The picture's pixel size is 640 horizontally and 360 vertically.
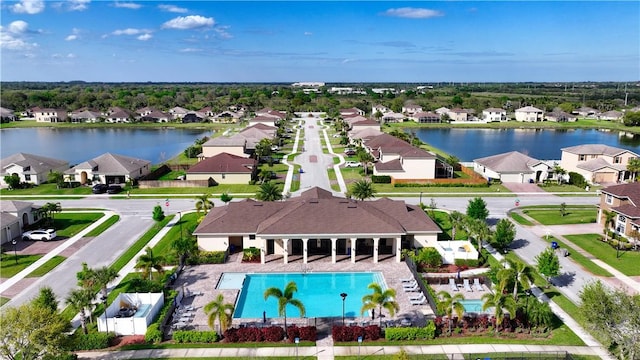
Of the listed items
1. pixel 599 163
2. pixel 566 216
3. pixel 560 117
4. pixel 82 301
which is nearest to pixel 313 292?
pixel 82 301

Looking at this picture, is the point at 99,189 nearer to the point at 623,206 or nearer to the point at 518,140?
the point at 623,206

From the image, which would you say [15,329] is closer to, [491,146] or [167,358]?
[167,358]

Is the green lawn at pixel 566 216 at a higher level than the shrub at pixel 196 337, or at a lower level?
higher

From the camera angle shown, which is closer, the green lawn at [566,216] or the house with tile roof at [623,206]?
the house with tile roof at [623,206]

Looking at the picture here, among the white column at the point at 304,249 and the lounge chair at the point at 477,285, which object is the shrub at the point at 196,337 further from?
the lounge chair at the point at 477,285

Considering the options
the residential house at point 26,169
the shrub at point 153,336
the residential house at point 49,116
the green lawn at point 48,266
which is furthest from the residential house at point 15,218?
the residential house at point 49,116

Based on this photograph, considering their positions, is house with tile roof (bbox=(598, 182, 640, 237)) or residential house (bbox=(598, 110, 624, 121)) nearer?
house with tile roof (bbox=(598, 182, 640, 237))

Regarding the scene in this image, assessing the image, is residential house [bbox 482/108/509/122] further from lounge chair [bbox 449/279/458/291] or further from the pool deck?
lounge chair [bbox 449/279/458/291]

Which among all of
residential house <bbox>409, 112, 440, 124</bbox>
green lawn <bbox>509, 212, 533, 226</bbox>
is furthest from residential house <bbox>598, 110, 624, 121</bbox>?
green lawn <bbox>509, 212, 533, 226</bbox>
